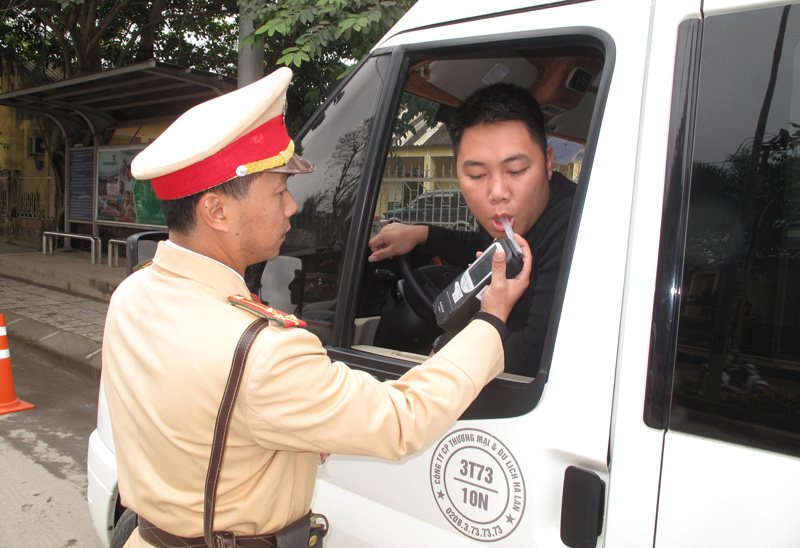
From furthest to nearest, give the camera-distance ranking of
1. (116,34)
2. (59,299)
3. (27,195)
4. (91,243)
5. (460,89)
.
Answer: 1. (27,195)
2. (116,34)
3. (91,243)
4. (59,299)
5. (460,89)

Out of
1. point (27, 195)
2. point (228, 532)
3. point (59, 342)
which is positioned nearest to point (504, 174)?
point (228, 532)

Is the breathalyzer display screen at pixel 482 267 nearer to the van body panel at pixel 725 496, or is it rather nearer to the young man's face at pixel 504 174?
the young man's face at pixel 504 174

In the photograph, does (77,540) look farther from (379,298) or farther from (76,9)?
(76,9)

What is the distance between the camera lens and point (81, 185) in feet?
34.7

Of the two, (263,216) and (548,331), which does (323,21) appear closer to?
(263,216)

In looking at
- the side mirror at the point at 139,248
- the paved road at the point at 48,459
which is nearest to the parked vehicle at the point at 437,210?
the paved road at the point at 48,459

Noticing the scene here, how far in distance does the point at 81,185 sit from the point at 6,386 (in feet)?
23.6

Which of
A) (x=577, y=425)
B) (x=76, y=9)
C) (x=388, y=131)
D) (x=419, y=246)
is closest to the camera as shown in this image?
(x=577, y=425)

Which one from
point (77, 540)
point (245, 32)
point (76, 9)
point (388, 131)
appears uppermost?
point (76, 9)

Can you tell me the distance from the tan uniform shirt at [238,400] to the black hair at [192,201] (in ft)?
0.19

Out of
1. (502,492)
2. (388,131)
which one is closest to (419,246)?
(388,131)

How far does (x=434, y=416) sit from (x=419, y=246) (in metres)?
1.31

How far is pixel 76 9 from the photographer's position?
9656mm

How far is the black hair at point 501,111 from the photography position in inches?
64.0
